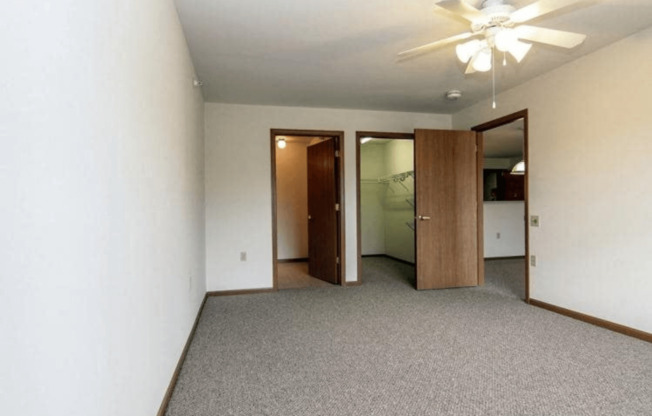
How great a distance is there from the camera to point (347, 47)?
290 cm

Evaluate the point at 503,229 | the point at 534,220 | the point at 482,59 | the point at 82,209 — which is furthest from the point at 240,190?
the point at 503,229

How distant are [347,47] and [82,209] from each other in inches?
98.8

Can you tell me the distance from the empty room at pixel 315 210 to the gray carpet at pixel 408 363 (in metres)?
0.02

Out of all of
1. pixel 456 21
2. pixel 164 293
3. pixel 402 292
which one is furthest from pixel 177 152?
pixel 402 292

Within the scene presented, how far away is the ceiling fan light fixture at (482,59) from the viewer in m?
2.38

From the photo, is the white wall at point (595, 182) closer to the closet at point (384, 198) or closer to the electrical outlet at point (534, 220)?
the electrical outlet at point (534, 220)

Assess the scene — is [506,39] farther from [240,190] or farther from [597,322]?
[240,190]

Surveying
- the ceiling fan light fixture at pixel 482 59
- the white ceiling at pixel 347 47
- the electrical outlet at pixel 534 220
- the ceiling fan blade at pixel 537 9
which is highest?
the white ceiling at pixel 347 47

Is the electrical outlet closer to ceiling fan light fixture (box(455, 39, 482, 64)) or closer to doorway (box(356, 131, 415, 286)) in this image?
ceiling fan light fixture (box(455, 39, 482, 64))

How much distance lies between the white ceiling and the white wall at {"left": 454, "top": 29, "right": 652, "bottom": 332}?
25 cm

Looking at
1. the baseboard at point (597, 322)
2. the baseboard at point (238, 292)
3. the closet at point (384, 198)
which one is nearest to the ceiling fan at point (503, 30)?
the baseboard at point (597, 322)

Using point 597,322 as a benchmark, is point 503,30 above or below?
above

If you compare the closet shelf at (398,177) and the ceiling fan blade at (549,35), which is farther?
the closet shelf at (398,177)

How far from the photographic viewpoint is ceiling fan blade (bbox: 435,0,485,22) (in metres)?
1.82
